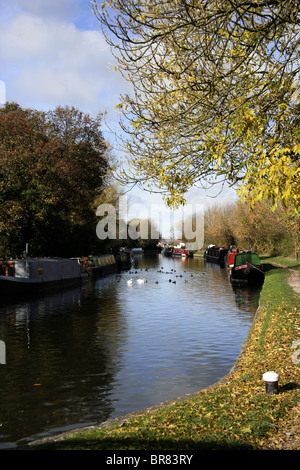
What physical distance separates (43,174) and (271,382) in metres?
27.6

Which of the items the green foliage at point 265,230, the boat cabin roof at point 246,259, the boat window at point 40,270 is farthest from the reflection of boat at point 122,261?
the boat window at point 40,270

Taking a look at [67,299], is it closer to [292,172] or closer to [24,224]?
[24,224]

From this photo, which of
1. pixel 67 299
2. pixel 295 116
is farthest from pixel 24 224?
pixel 295 116

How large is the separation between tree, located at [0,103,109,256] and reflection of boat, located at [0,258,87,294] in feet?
8.15

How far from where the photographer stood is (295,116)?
930 centimetres

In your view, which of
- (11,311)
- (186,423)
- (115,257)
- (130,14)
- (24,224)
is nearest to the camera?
(186,423)

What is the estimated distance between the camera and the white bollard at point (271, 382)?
274 inches

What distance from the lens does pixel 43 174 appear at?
32.2 metres

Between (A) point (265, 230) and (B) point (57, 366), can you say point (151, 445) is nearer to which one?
(B) point (57, 366)

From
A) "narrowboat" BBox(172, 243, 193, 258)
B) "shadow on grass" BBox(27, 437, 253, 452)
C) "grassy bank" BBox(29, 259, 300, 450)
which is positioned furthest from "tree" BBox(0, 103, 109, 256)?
"narrowboat" BBox(172, 243, 193, 258)

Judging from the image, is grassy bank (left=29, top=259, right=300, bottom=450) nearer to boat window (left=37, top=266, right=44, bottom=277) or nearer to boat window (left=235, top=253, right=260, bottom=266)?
boat window (left=37, top=266, right=44, bottom=277)

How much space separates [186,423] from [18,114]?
103 ft

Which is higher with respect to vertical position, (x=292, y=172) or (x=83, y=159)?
(x=83, y=159)

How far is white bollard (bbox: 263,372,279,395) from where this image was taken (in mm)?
6961
